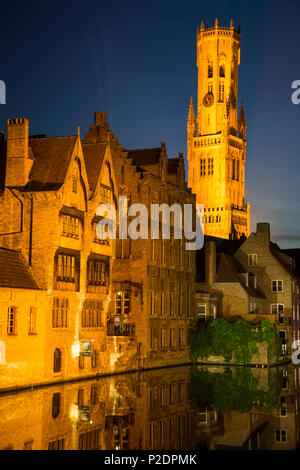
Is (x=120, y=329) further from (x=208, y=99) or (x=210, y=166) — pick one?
(x=208, y=99)

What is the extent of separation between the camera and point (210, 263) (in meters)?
74.8

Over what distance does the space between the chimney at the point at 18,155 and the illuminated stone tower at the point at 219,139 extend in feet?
409

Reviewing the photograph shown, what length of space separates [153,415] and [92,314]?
1974 cm

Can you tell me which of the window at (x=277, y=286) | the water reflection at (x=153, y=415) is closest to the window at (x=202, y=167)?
the window at (x=277, y=286)

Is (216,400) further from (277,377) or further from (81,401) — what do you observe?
(277,377)

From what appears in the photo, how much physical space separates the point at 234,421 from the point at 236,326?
3348cm

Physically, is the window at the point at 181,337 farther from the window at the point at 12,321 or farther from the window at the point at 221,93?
the window at the point at 221,93

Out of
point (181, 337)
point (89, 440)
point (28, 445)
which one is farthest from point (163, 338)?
point (28, 445)

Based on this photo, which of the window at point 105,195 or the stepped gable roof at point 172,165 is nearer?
the window at point 105,195

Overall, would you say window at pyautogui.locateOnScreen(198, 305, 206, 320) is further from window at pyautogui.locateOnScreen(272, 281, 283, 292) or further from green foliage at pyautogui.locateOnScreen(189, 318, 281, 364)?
window at pyautogui.locateOnScreen(272, 281, 283, 292)

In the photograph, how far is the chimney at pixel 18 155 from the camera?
48.1 meters

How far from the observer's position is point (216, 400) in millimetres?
39625

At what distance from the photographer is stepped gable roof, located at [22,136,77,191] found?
4781 cm

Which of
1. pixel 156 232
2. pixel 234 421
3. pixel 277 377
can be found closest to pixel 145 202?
pixel 156 232
